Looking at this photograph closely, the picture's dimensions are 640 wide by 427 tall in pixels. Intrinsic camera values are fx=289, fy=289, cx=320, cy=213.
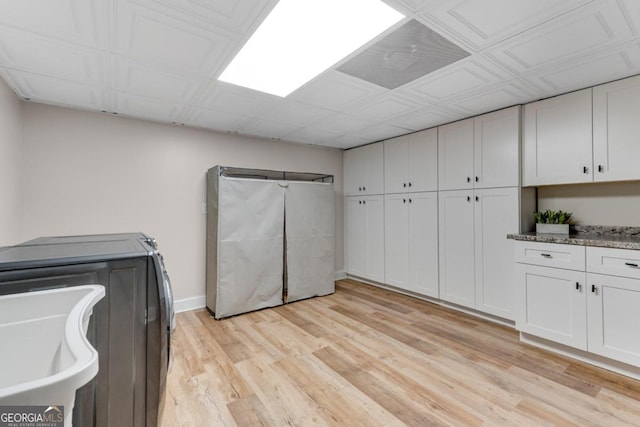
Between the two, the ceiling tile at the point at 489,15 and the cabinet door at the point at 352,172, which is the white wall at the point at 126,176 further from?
the ceiling tile at the point at 489,15

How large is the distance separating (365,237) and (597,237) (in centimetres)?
259

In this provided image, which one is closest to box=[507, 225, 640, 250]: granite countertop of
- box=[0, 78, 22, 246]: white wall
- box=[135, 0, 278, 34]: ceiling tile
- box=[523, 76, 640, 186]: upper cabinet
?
box=[523, 76, 640, 186]: upper cabinet

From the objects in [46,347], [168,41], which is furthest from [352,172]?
[46,347]

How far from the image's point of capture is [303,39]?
1.79 m

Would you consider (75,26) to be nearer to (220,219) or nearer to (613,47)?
(220,219)

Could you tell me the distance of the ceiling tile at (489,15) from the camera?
143 centimetres

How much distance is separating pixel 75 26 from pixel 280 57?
1134 mm

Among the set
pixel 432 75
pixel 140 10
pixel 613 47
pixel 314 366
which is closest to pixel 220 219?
pixel 314 366

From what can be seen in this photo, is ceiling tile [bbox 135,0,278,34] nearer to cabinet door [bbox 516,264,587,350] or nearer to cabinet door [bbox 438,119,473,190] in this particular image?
cabinet door [bbox 438,119,473,190]

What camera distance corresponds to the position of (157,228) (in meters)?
3.24

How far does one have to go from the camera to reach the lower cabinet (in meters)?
2.02

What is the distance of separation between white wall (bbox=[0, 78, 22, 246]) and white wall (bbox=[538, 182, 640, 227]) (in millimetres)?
4797

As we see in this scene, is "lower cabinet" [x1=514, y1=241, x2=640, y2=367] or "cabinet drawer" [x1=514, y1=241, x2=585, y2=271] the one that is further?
"cabinet drawer" [x1=514, y1=241, x2=585, y2=271]

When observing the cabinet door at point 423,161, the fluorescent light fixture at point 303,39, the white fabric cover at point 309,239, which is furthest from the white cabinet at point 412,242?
the fluorescent light fixture at point 303,39
